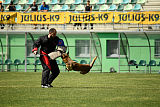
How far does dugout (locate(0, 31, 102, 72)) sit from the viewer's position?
104 ft

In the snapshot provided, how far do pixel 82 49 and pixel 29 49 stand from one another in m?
4.12

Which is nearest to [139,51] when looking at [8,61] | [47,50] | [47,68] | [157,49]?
[157,49]

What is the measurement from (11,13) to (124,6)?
8.69 m

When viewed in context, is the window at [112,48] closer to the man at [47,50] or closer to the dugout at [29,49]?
the dugout at [29,49]

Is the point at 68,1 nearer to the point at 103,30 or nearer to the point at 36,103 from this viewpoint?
the point at 103,30

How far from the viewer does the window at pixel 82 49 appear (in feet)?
108

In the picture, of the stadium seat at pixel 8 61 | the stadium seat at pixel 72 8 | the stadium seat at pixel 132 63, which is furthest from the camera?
the stadium seat at pixel 72 8

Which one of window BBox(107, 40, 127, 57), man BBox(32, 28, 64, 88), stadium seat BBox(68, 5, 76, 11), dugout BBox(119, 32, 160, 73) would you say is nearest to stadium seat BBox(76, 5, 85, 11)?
stadium seat BBox(68, 5, 76, 11)

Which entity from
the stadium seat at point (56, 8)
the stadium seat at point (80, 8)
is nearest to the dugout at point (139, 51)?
the stadium seat at point (80, 8)

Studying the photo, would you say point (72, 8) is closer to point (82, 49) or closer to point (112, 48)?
point (82, 49)

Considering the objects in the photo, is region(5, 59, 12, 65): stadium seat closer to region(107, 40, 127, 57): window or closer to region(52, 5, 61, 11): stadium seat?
region(52, 5, 61, 11): stadium seat

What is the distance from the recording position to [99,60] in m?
31.6

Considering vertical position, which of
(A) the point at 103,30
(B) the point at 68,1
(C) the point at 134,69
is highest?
(B) the point at 68,1

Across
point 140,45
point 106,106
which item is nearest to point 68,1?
point 140,45
